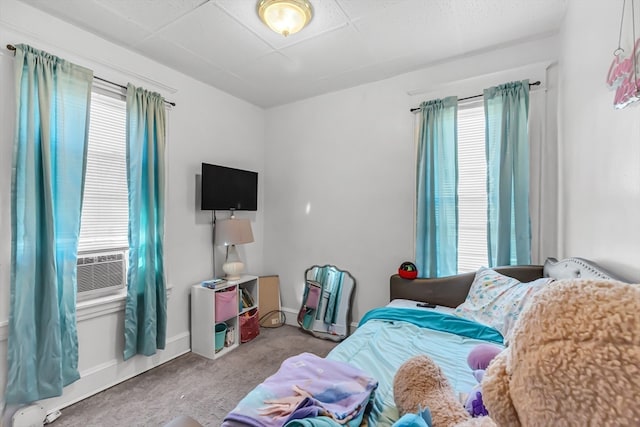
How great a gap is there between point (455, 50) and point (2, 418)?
409 cm

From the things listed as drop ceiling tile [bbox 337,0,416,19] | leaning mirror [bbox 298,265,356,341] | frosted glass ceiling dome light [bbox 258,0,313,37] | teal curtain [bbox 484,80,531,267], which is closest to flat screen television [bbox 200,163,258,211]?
leaning mirror [bbox 298,265,356,341]

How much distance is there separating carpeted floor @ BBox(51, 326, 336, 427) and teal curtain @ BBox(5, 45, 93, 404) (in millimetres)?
297

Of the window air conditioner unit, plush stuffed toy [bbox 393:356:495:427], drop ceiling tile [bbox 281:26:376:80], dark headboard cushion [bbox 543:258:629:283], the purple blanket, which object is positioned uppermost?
drop ceiling tile [bbox 281:26:376:80]

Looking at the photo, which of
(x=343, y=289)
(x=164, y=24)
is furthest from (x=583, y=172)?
(x=164, y=24)

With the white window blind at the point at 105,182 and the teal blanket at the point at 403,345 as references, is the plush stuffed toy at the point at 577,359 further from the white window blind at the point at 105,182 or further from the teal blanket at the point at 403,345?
the white window blind at the point at 105,182

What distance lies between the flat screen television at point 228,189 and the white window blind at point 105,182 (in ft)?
2.17

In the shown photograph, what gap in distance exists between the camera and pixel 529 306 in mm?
429

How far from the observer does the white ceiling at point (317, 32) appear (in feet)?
6.07

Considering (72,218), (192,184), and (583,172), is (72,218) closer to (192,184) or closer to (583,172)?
(192,184)

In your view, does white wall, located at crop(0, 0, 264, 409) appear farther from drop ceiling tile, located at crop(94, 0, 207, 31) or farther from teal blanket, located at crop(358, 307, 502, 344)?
teal blanket, located at crop(358, 307, 502, 344)

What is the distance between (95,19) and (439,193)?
294 cm

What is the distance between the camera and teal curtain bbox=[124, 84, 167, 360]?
7.42 feet

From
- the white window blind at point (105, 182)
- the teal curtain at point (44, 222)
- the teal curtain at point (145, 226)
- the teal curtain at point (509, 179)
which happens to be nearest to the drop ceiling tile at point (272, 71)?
the teal curtain at point (145, 226)

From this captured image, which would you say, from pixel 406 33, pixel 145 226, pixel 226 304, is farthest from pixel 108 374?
pixel 406 33
